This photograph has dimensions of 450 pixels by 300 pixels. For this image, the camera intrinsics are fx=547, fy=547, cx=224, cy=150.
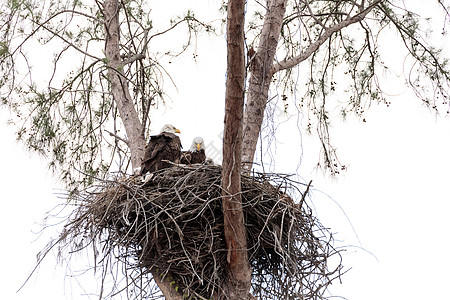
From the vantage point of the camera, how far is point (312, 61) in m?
6.13

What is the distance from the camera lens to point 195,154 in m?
4.30

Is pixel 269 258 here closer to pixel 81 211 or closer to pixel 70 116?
pixel 81 211

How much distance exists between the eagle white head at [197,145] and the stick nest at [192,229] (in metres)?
0.47

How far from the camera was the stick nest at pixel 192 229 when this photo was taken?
3592 millimetres

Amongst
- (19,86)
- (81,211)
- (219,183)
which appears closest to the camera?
(219,183)

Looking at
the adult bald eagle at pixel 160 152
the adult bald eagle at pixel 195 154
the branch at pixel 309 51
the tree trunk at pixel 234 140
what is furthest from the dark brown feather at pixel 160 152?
the branch at pixel 309 51

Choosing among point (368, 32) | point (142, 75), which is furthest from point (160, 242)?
point (368, 32)

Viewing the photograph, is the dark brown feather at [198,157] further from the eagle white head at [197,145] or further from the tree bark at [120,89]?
the tree bark at [120,89]

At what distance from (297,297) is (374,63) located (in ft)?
11.1

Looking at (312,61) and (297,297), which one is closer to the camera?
(297,297)

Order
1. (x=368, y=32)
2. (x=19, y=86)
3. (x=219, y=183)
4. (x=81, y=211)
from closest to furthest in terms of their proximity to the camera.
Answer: (x=219, y=183) < (x=81, y=211) < (x=19, y=86) < (x=368, y=32)

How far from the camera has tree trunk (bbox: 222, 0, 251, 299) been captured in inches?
131

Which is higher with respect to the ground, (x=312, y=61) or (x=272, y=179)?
(x=312, y=61)

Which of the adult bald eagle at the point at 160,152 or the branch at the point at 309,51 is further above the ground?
the branch at the point at 309,51
